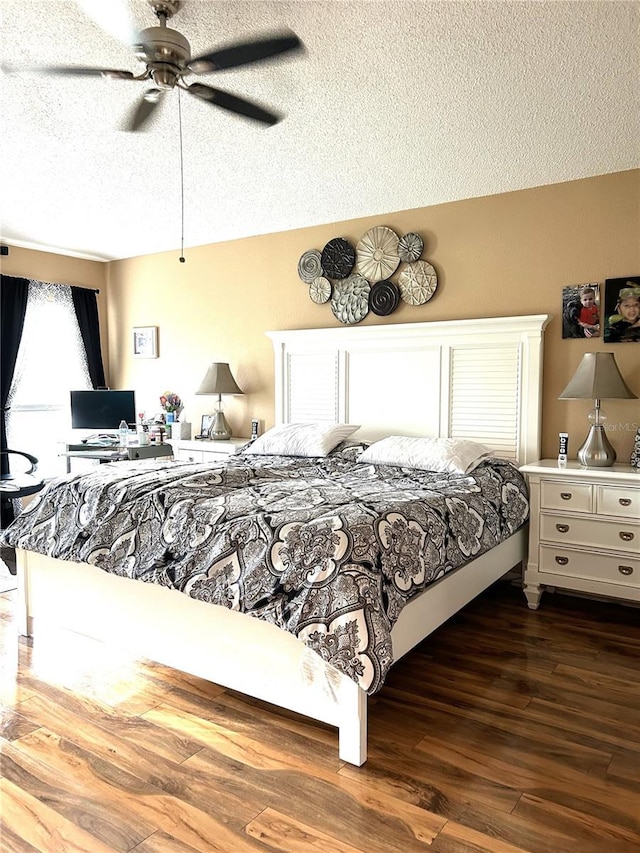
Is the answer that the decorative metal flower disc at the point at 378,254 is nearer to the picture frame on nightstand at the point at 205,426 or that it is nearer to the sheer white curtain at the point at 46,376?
the picture frame on nightstand at the point at 205,426

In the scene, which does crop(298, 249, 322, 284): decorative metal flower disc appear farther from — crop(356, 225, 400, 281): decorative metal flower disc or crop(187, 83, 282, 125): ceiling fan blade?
crop(187, 83, 282, 125): ceiling fan blade

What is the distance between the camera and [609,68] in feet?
8.22

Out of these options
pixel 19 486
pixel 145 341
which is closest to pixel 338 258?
pixel 145 341

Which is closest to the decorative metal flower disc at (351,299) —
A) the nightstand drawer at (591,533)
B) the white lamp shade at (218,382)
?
the white lamp shade at (218,382)

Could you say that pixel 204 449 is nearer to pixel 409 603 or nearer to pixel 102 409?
pixel 102 409

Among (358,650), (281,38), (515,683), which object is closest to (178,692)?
(358,650)

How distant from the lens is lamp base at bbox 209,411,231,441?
17.1 feet

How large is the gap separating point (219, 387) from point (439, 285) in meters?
1.90

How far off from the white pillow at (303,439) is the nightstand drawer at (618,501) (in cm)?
165

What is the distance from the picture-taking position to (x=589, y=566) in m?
3.38

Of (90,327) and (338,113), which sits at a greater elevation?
(338,113)

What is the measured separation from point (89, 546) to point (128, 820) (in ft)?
3.93

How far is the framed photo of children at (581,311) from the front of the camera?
375 cm

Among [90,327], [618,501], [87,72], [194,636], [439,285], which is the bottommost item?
[194,636]
